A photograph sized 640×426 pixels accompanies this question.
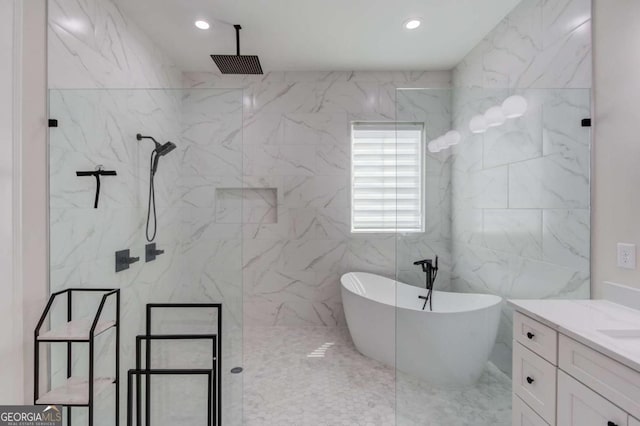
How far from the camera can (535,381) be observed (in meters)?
1.40

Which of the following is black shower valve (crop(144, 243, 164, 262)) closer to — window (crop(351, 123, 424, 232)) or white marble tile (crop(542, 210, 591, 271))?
window (crop(351, 123, 424, 232))

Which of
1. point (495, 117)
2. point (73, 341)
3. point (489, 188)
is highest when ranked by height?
point (495, 117)

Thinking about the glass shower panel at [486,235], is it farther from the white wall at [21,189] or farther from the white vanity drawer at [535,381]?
the white wall at [21,189]

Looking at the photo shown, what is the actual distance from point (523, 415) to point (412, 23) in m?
2.72

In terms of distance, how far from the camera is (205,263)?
1.73 m

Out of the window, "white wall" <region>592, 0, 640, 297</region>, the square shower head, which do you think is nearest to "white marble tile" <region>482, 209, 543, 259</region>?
"white wall" <region>592, 0, 640, 297</region>

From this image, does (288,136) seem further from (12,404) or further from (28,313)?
(12,404)

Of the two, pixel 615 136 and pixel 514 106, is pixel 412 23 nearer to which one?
pixel 514 106

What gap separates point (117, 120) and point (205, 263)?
3.41 ft

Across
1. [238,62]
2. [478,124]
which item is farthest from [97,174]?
[478,124]

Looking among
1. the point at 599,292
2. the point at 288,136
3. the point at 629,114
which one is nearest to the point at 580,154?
the point at 629,114

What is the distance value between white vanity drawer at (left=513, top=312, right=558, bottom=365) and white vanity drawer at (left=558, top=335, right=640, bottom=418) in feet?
0.13

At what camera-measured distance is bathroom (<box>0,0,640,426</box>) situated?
4.86 feet

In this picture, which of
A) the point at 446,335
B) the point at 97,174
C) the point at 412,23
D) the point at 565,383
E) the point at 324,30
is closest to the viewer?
the point at 565,383
